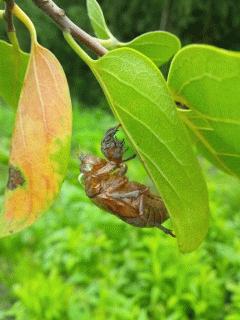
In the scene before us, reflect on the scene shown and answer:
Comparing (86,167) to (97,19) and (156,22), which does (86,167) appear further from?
(156,22)

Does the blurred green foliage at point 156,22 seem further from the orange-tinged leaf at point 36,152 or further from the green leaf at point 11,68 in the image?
the orange-tinged leaf at point 36,152

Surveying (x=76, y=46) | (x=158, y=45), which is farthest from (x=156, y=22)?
(x=76, y=46)

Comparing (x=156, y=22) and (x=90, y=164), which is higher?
(x=90, y=164)

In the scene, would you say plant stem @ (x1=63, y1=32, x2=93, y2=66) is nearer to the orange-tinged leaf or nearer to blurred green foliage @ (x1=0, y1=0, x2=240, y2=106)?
the orange-tinged leaf

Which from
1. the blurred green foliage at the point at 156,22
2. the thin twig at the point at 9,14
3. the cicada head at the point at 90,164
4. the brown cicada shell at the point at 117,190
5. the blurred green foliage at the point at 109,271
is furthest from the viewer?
the blurred green foliage at the point at 156,22

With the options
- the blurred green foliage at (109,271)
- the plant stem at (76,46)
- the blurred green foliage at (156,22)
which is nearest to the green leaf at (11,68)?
the plant stem at (76,46)

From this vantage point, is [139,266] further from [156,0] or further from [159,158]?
[156,0]
